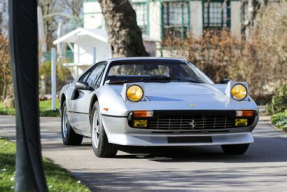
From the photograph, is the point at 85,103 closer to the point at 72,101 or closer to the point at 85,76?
the point at 72,101

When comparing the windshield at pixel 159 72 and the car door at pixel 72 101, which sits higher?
the windshield at pixel 159 72

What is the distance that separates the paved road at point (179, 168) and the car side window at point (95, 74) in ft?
3.20

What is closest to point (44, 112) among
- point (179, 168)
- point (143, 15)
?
point (179, 168)

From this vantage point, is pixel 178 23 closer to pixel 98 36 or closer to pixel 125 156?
pixel 98 36

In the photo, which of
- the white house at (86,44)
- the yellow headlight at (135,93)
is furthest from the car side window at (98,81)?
the white house at (86,44)

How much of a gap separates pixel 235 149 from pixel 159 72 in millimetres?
1713

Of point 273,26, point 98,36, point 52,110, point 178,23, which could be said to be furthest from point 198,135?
point 178,23

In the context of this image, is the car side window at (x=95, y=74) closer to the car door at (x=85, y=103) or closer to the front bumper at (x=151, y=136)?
the car door at (x=85, y=103)

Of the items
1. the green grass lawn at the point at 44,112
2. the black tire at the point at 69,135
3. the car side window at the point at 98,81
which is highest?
the car side window at the point at 98,81

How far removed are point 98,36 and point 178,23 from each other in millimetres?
5533

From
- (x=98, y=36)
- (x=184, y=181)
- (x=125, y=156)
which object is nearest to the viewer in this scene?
(x=184, y=181)

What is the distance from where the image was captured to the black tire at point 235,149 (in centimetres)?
1011

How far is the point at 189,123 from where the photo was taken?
9359 millimetres

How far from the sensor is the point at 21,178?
5941mm
